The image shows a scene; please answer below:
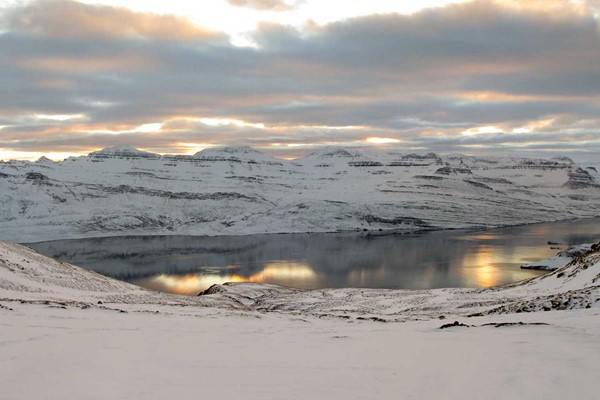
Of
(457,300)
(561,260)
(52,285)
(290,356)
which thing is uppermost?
(290,356)

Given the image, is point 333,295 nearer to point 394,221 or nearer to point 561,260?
point 561,260

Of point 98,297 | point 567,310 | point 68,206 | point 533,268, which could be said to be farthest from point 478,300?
point 68,206

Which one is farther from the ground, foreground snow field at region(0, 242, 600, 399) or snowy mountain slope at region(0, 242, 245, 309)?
foreground snow field at region(0, 242, 600, 399)

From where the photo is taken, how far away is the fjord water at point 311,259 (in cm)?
7262

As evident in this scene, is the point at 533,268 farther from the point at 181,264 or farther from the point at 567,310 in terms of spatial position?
the point at 567,310

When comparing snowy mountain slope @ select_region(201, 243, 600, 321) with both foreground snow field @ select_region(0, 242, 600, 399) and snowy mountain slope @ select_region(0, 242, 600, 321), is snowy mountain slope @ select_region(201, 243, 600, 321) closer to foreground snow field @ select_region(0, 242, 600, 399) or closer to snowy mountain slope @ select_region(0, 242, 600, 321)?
snowy mountain slope @ select_region(0, 242, 600, 321)

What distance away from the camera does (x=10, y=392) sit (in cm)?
870

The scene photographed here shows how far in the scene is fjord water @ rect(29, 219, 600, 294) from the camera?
72.6 metres

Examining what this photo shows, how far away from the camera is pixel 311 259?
99.0 metres

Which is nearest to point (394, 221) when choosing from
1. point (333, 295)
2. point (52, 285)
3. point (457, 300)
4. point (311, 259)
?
point (311, 259)

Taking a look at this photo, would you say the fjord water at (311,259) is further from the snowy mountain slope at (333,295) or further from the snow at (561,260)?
the snowy mountain slope at (333,295)

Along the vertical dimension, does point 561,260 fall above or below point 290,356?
below

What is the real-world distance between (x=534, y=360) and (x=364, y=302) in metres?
29.4

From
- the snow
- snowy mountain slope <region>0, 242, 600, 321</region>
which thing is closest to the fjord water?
the snow
